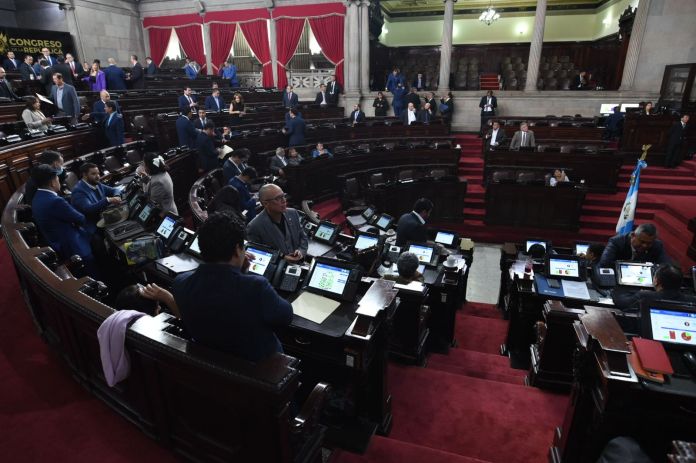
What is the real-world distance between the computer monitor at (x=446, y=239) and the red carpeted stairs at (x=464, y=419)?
1830 mm

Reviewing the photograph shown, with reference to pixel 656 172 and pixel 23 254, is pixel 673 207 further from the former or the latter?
pixel 23 254

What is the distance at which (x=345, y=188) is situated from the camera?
25.3ft

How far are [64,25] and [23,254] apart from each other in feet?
49.7

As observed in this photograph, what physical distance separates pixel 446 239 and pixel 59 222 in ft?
13.5

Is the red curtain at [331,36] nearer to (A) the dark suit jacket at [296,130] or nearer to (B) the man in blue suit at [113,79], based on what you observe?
(A) the dark suit jacket at [296,130]

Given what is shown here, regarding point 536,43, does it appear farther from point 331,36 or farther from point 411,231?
point 411,231

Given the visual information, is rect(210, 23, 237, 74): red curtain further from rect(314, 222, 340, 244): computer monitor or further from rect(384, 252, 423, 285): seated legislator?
rect(384, 252, 423, 285): seated legislator

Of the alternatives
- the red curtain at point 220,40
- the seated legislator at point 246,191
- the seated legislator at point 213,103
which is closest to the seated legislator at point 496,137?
the seated legislator at point 246,191

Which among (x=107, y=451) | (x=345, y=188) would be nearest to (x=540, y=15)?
(x=345, y=188)

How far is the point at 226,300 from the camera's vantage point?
1.54 m

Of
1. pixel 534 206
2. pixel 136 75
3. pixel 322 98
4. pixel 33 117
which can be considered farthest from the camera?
pixel 322 98

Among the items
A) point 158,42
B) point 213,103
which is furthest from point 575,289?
point 158,42

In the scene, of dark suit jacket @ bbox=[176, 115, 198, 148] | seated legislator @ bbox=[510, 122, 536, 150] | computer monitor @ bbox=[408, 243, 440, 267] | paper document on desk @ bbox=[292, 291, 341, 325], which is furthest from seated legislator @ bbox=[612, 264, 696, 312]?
dark suit jacket @ bbox=[176, 115, 198, 148]

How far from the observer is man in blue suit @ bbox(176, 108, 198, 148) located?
708 cm
